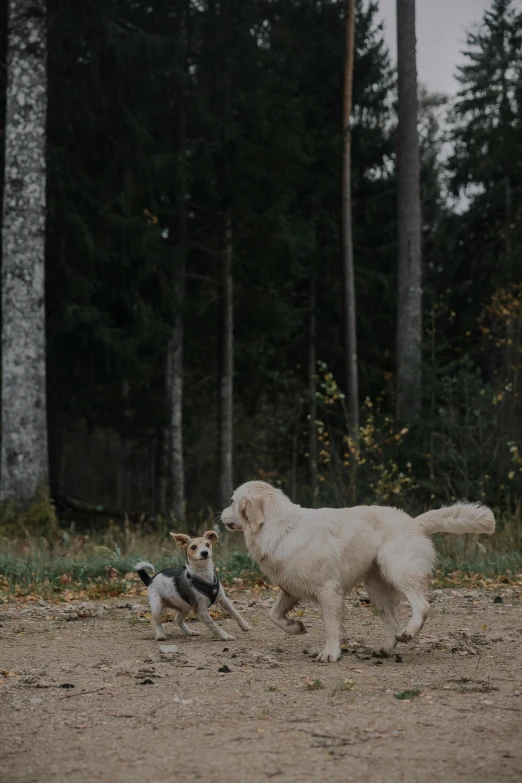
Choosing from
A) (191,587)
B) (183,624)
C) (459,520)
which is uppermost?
(459,520)

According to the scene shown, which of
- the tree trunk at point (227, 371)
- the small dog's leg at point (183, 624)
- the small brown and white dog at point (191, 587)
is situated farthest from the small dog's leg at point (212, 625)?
the tree trunk at point (227, 371)

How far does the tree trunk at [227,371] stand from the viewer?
24062 mm

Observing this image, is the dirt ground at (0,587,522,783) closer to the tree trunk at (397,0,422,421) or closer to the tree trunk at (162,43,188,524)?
the tree trunk at (397,0,422,421)

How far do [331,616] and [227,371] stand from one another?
56.9 feet

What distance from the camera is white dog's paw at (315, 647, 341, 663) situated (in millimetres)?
6973

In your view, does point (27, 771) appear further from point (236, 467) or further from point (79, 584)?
point (236, 467)

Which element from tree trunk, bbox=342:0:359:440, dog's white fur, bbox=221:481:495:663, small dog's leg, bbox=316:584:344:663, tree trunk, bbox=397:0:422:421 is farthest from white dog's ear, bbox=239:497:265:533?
tree trunk, bbox=342:0:359:440

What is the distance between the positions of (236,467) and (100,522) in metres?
15.7

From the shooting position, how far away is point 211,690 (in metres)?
6.14

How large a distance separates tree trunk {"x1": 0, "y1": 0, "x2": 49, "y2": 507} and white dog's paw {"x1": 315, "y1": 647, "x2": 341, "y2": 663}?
958 centimetres

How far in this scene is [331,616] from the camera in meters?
7.05

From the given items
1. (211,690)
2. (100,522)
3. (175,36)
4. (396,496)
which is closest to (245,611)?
(211,690)

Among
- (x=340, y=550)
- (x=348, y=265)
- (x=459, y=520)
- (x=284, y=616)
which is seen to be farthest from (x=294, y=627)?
(x=348, y=265)

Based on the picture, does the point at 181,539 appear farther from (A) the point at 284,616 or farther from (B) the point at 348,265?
(B) the point at 348,265
